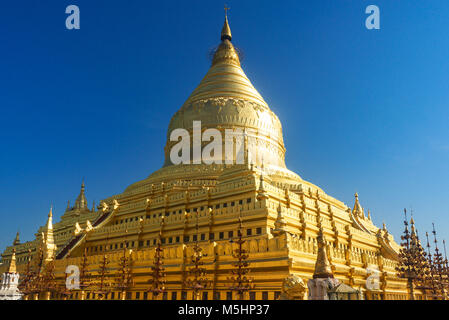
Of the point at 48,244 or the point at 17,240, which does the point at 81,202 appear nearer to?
the point at 17,240

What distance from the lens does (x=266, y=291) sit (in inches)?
872

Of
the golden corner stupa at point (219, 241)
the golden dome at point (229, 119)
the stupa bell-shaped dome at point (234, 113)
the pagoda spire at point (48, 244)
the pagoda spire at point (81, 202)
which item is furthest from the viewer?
the pagoda spire at point (81, 202)

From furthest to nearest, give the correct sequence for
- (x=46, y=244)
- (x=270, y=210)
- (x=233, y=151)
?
(x=233, y=151) → (x=46, y=244) → (x=270, y=210)

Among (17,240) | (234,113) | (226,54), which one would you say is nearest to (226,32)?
(226,54)

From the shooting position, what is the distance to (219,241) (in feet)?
93.4

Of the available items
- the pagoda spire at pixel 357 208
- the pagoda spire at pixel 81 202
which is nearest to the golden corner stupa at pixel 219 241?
the pagoda spire at pixel 357 208

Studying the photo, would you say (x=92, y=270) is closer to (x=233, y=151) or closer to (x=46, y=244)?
(x=46, y=244)

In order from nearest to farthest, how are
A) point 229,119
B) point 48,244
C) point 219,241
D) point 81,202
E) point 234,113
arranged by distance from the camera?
point 219,241, point 48,244, point 229,119, point 234,113, point 81,202

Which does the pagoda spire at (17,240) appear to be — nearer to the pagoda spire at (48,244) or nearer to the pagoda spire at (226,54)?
the pagoda spire at (48,244)

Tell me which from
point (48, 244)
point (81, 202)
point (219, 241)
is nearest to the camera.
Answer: point (219, 241)

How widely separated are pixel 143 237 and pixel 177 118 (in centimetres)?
2384

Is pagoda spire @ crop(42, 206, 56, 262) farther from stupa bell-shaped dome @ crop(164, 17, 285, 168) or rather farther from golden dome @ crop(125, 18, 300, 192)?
stupa bell-shaped dome @ crop(164, 17, 285, 168)

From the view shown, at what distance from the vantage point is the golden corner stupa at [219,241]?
74.2 ft
